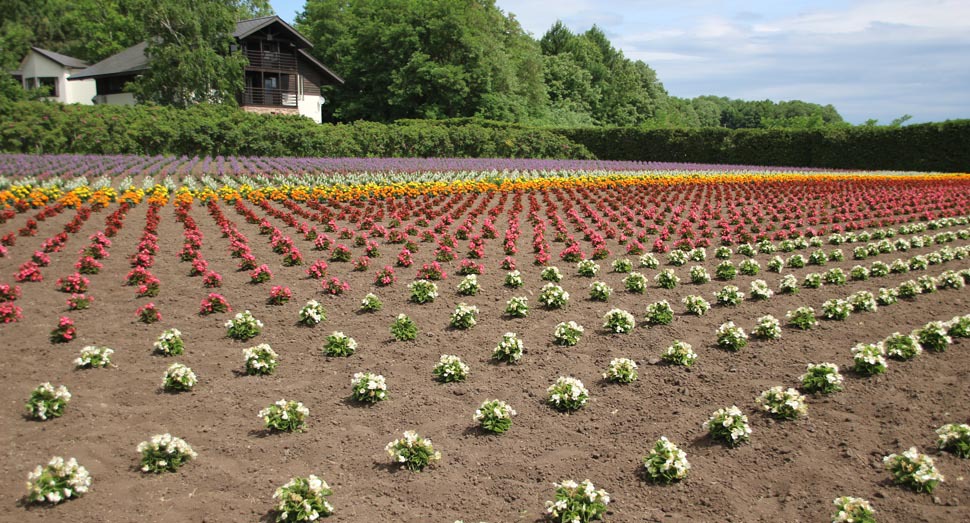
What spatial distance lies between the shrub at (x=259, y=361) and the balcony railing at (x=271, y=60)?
4321 centimetres

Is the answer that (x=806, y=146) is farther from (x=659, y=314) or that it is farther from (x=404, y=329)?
(x=404, y=329)

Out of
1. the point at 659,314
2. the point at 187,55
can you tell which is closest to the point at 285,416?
the point at 659,314

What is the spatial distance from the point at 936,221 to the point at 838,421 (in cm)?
1291

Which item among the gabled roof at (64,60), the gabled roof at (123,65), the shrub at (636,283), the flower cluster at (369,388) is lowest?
the flower cluster at (369,388)

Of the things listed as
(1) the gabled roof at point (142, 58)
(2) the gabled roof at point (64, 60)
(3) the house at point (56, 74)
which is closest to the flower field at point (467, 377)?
(1) the gabled roof at point (142, 58)

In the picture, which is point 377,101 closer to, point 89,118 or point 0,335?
point 89,118

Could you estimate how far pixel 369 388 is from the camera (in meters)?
5.37

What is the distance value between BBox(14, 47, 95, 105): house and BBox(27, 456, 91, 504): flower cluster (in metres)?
65.9

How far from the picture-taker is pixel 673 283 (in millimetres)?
8969

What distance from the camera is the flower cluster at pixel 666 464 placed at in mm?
4289

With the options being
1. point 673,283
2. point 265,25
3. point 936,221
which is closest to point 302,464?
point 673,283

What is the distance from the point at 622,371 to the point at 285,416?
2855 mm

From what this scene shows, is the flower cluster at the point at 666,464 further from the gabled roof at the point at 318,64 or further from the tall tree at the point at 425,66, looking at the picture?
the gabled roof at the point at 318,64

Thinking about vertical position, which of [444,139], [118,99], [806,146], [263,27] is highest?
[263,27]
